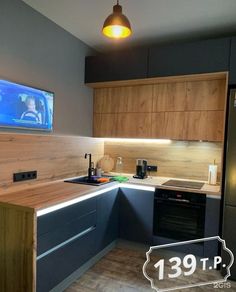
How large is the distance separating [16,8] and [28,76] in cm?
59

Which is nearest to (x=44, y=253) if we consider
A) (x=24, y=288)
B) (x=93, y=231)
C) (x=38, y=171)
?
(x=24, y=288)

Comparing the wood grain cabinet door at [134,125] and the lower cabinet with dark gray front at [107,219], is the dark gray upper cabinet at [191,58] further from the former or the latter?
the lower cabinet with dark gray front at [107,219]

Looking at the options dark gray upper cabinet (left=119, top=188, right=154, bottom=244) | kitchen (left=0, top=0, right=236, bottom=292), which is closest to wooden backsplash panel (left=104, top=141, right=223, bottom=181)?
kitchen (left=0, top=0, right=236, bottom=292)

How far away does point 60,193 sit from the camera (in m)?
2.18

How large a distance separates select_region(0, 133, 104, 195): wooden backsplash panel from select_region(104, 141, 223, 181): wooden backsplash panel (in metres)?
0.52

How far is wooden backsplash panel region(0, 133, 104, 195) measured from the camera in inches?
83.3

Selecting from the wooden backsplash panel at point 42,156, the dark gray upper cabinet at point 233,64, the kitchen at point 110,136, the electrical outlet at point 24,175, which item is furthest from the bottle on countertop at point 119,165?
the dark gray upper cabinet at point 233,64

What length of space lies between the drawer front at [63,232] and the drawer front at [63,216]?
3 centimetres

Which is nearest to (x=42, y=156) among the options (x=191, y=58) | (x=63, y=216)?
(x=63, y=216)

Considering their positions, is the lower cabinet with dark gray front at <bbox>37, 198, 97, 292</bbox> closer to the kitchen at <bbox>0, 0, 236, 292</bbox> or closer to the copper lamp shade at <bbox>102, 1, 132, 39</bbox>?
the kitchen at <bbox>0, 0, 236, 292</bbox>

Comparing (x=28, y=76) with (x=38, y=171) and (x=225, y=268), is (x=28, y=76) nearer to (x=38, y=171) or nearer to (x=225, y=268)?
(x=38, y=171)

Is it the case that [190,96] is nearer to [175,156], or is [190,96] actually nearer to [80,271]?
[175,156]
